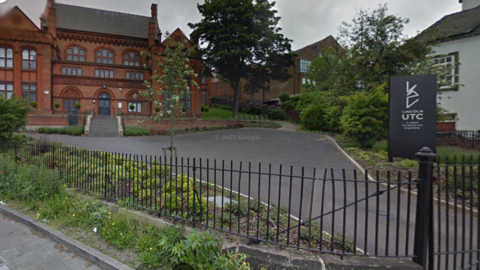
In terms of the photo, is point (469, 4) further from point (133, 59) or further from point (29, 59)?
point (29, 59)

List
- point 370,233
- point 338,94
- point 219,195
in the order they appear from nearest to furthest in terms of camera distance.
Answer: point 370,233
point 219,195
point 338,94

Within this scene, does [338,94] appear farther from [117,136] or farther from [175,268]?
[117,136]

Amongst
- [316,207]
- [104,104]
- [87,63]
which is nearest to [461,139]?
[316,207]

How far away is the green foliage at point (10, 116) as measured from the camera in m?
9.35

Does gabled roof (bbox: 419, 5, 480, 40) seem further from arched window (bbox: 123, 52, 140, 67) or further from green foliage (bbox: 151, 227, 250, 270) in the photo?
arched window (bbox: 123, 52, 140, 67)

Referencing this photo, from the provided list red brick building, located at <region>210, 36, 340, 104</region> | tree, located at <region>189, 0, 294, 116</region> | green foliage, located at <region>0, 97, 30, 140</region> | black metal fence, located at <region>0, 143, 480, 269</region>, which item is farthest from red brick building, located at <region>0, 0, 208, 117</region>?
black metal fence, located at <region>0, 143, 480, 269</region>

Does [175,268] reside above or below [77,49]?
below

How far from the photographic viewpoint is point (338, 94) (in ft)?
51.8

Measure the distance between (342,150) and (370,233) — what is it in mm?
8625

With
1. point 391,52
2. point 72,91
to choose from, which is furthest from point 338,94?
point 72,91

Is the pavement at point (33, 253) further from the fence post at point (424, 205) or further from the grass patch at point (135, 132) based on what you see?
the grass patch at point (135, 132)

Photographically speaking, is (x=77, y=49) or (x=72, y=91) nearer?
(x=72, y=91)

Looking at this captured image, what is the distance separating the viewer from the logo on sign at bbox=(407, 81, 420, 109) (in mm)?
8094

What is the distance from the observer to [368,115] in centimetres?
1133
